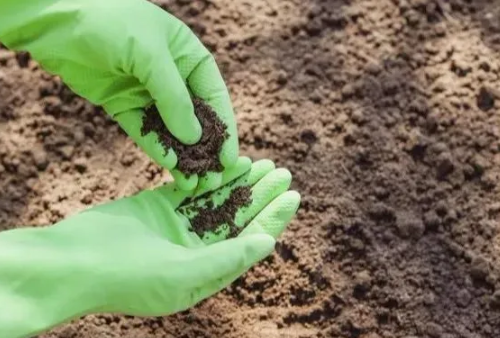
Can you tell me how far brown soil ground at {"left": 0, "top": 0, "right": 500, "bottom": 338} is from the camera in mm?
1879

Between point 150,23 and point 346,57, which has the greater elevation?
point 150,23

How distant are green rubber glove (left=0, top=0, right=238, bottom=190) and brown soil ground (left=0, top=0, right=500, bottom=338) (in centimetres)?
33

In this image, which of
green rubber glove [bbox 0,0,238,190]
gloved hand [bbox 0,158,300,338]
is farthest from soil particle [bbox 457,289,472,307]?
green rubber glove [bbox 0,0,238,190]

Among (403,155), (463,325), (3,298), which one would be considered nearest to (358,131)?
(403,155)

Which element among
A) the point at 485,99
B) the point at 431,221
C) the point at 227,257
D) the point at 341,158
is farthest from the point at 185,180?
the point at 485,99

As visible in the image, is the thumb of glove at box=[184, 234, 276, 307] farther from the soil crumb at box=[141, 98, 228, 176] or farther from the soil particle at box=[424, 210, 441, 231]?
the soil particle at box=[424, 210, 441, 231]

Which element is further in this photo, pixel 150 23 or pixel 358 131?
pixel 358 131

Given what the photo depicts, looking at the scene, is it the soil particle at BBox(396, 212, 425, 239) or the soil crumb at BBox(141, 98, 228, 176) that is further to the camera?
the soil particle at BBox(396, 212, 425, 239)

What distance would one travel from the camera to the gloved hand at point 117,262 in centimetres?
151

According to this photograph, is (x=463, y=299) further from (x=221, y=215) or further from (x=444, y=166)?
(x=221, y=215)

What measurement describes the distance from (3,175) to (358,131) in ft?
2.69

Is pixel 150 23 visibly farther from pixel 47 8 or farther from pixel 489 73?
pixel 489 73

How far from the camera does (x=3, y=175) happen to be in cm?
205

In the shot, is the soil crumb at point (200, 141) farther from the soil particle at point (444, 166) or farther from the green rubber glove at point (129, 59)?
the soil particle at point (444, 166)
